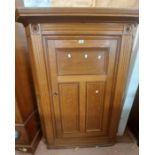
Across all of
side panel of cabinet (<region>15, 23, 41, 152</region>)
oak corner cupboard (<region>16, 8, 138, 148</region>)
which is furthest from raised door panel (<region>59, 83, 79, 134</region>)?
side panel of cabinet (<region>15, 23, 41, 152</region>)

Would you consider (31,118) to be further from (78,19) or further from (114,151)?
(78,19)

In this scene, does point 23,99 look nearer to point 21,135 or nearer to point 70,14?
point 21,135

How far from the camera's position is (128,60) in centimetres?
118

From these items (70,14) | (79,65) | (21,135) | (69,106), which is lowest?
(21,135)

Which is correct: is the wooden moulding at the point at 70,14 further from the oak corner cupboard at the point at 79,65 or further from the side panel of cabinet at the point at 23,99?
the side panel of cabinet at the point at 23,99

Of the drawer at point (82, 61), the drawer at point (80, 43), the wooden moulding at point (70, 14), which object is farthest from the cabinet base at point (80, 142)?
the wooden moulding at point (70, 14)

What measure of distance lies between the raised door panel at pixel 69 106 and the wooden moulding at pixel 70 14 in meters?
0.56

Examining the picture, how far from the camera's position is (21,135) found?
4.69 ft

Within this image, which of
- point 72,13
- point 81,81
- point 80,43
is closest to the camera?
point 72,13

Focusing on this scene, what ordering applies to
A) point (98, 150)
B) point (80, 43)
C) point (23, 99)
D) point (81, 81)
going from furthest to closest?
point (98, 150)
point (23, 99)
point (81, 81)
point (80, 43)

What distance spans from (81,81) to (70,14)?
0.56m

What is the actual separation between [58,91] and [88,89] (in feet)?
0.92

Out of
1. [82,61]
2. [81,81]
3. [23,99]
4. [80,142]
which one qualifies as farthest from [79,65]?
[80,142]
